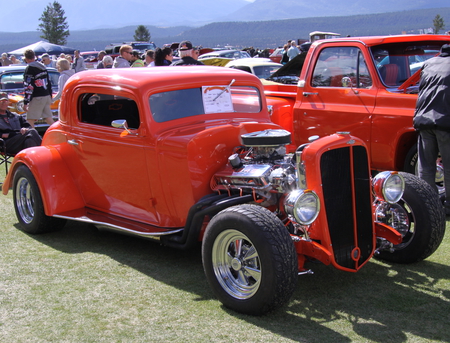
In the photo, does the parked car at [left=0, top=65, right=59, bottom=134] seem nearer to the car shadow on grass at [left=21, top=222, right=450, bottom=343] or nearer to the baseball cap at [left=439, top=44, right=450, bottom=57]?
the car shadow on grass at [left=21, top=222, right=450, bottom=343]

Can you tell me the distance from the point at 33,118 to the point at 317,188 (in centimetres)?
722

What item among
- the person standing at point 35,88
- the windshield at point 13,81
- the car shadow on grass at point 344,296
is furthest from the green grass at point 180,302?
the windshield at point 13,81

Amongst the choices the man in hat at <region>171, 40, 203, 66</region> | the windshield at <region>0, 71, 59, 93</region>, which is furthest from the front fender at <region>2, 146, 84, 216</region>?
the windshield at <region>0, 71, 59, 93</region>

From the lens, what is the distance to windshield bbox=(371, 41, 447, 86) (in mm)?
5887

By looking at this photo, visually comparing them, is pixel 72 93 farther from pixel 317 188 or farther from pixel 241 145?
pixel 317 188

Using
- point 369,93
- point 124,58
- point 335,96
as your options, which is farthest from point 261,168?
point 124,58

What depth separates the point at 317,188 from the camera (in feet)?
11.5

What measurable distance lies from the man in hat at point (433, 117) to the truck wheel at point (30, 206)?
3.86 meters

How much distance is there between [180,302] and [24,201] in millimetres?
2663

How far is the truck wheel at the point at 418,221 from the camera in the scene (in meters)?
3.98

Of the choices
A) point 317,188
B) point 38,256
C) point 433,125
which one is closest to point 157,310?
point 317,188

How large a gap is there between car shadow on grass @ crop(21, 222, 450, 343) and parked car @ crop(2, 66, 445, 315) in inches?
7.2

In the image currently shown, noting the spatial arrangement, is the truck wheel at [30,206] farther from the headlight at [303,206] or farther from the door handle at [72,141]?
the headlight at [303,206]

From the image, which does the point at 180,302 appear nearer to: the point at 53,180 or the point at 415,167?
the point at 53,180
